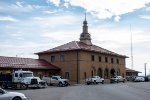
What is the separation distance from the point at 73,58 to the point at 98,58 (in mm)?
7580

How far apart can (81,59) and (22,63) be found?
1221 centimetres

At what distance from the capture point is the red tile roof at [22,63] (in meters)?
52.8

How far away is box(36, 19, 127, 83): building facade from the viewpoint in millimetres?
62312

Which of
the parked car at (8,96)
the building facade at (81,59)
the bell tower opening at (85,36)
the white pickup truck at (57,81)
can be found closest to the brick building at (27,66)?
the building facade at (81,59)

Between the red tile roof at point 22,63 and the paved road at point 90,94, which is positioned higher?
the red tile roof at point 22,63

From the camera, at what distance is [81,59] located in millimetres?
62500

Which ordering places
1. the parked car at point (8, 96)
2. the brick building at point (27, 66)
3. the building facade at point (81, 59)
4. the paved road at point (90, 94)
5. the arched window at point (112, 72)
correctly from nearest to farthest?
the parked car at point (8, 96)
the paved road at point (90, 94)
the brick building at point (27, 66)
the building facade at point (81, 59)
the arched window at point (112, 72)

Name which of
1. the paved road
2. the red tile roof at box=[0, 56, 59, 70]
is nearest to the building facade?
the red tile roof at box=[0, 56, 59, 70]

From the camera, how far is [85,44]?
71000 millimetres

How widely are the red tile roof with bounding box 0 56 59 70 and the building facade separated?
2.31 meters

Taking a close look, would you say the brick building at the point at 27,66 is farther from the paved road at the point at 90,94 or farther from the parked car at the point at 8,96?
the parked car at the point at 8,96

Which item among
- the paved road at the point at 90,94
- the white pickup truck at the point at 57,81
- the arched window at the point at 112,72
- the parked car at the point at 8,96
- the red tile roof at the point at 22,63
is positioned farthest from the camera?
the arched window at the point at 112,72

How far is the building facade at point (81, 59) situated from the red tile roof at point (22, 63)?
2.31 metres

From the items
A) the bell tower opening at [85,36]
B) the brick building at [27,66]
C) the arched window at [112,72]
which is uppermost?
the bell tower opening at [85,36]
